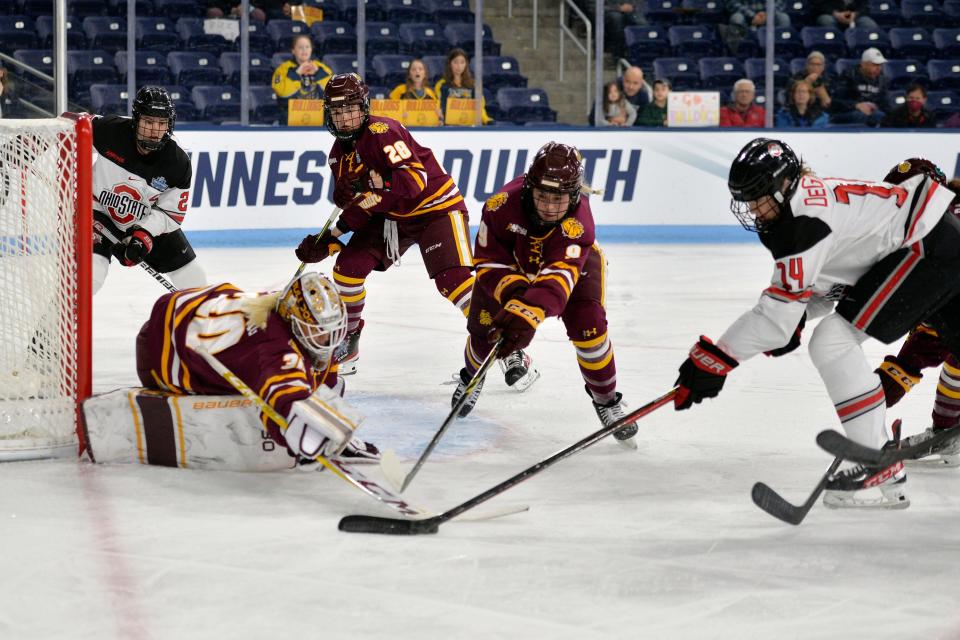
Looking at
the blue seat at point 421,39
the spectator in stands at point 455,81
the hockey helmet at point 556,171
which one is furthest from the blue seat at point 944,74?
the hockey helmet at point 556,171

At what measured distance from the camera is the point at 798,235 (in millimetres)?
2963

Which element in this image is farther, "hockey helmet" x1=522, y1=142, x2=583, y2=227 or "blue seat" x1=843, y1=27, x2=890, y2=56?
"blue seat" x1=843, y1=27, x2=890, y2=56

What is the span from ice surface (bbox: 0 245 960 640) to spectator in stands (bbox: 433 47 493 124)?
5214 mm

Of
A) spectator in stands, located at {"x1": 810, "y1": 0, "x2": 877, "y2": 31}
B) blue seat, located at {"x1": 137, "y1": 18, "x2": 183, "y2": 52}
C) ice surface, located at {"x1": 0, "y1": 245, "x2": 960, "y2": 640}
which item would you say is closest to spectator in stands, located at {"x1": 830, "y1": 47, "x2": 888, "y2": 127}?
spectator in stands, located at {"x1": 810, "y1": 0, "x2": 877, "y2": 31}

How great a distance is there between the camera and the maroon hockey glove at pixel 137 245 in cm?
478

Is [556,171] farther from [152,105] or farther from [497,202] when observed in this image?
[152,105]

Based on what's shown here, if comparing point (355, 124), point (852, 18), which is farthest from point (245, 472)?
point (852, 18)

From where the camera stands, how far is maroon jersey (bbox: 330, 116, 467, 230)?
4.70 meters

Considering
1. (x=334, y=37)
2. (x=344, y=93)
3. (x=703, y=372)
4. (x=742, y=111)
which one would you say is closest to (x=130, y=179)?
(x=344, y=93)

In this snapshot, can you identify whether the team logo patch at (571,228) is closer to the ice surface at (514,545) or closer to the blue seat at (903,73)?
the ice surface at (514,545)

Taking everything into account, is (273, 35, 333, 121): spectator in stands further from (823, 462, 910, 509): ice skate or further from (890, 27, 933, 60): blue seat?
(823, 462, 910, 509): ice skate

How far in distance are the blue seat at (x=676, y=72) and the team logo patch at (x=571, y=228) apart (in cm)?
660

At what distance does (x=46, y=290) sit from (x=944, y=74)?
8470mm

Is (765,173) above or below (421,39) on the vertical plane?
below
